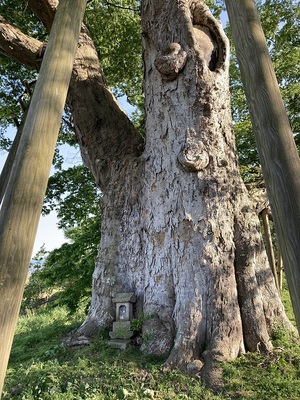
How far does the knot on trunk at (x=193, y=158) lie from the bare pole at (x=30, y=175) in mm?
1684

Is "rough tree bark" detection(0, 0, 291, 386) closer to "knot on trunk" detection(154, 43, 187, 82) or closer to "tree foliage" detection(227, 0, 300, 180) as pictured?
"knot on trunk" detection(154, 43, 187, 82)

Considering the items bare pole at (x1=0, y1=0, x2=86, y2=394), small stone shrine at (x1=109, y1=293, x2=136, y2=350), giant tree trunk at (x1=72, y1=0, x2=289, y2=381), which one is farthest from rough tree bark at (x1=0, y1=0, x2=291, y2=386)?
bare pole at (x1=0, y1=0, x2=86, y2=394)

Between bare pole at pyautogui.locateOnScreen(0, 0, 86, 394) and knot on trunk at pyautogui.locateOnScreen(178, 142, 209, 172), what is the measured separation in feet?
5.53

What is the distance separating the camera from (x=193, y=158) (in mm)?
3248

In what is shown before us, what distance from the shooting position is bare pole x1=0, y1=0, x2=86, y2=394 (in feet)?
4.29

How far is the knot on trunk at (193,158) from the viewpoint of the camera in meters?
3.23

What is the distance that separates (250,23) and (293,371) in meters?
2.54

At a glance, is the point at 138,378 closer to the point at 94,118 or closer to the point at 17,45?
the point at 94,118

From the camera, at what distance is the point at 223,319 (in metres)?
2.74

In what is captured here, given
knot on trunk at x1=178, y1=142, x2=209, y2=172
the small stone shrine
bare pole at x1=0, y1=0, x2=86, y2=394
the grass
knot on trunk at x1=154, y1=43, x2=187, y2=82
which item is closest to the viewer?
bare pole at x1=0, y1=0, x2=86, y2=394

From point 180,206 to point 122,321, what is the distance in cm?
135

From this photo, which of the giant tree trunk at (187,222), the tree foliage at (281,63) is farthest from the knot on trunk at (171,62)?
the tree foliage at (281,63)

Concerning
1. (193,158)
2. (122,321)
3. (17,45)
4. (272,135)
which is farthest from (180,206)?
(17,45)

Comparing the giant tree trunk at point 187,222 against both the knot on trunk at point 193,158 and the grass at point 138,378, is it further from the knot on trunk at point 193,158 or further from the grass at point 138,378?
the grass at point 138,378
